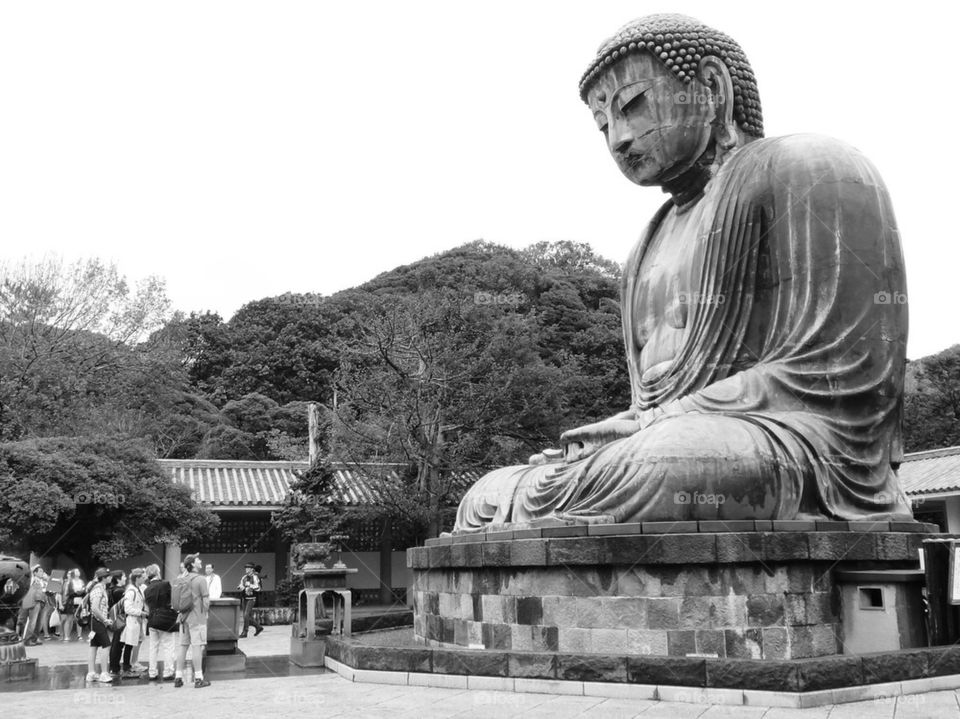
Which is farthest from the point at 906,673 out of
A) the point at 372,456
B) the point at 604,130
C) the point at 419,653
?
the point at 372,456

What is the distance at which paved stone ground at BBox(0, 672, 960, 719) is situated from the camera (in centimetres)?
549

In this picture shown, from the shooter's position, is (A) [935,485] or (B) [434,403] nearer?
(A) [935,485]

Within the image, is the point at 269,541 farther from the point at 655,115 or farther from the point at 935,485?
the point at 655,115

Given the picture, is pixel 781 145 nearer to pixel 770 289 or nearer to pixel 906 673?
pixel 770 289

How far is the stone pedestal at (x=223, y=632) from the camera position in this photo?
11297 millimetres

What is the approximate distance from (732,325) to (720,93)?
2380 mm

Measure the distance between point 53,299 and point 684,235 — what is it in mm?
21254

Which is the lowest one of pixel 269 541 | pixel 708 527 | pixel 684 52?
pixel 708 527

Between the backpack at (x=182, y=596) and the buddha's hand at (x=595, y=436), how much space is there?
388 cm

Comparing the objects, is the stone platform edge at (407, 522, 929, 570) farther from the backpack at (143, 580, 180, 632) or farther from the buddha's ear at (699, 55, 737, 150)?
the buddha's ear at (699, 55, 737, 150)

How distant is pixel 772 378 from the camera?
787 cm

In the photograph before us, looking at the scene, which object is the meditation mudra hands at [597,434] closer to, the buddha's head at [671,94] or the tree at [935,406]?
the buddha's head at [671,94]

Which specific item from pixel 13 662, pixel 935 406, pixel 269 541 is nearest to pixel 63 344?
pixel 269 541

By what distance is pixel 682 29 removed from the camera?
9078mm
